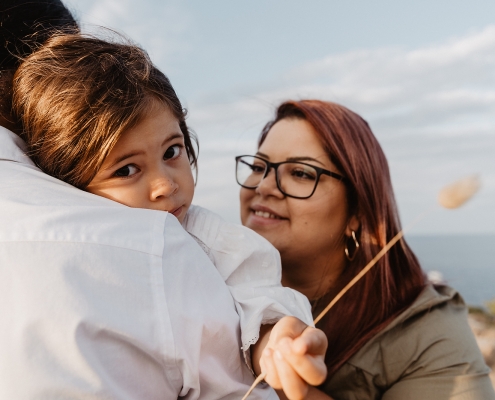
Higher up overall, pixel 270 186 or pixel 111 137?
pixel 111 137

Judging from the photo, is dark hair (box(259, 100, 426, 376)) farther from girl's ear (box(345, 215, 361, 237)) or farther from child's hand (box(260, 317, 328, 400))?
child's hand (box(260, 317, 328, 400))

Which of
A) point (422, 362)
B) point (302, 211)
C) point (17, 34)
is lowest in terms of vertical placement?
point (422, 362)

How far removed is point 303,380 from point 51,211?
74cm

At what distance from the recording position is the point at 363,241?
10.0ft

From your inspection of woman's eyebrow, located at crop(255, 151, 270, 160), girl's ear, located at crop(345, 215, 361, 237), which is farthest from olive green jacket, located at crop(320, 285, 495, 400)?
woman's eyebrow, located at crop(255, 151, 270, 160)

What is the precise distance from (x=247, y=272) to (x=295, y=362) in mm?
537

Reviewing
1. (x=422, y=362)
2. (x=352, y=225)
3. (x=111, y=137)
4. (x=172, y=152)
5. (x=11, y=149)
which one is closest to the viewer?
(x=11, y=149)

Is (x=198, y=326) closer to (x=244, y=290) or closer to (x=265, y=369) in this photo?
(x=265, y=369)

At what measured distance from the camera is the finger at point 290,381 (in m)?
1.14

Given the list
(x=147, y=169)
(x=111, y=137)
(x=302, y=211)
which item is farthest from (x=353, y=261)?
(x=111, y=137)

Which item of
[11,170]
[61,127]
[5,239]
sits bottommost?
[5,239]

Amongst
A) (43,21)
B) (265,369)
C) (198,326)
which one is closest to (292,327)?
(265,369)

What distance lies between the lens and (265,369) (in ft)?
4.01

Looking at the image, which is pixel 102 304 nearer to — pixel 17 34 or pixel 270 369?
pixel 270 369
